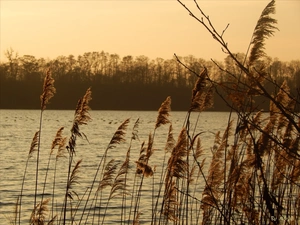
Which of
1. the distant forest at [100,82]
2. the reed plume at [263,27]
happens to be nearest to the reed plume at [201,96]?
the reed plume at [263,27]

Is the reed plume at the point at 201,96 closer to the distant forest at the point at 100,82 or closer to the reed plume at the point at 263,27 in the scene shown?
the reed plume at the point at 263,27

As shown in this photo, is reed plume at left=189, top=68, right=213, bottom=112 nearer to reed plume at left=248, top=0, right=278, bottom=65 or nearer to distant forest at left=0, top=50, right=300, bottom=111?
reed plume at left=248, top=0, right=278, bottom=65

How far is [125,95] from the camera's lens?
344 ft

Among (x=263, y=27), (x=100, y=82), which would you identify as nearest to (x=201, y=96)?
(x=263, y=27)

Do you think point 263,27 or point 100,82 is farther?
point 100,82

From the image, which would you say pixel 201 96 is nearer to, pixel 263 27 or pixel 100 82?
pixel 263 27

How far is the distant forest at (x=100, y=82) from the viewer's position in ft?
310

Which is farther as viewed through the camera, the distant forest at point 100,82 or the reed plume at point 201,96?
the distant forest at point 100,82

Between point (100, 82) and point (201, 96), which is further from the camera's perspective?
point (100, 82)

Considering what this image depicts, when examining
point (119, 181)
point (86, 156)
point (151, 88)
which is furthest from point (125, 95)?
point (119, 181)

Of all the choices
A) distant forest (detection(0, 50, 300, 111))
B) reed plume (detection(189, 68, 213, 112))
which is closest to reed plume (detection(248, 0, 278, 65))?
reed plume (detection(189, 68, 213, 112))

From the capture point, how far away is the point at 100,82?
10275 centimetres

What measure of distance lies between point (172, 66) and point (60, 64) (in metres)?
19.8

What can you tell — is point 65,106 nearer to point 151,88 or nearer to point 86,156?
point 151,88
